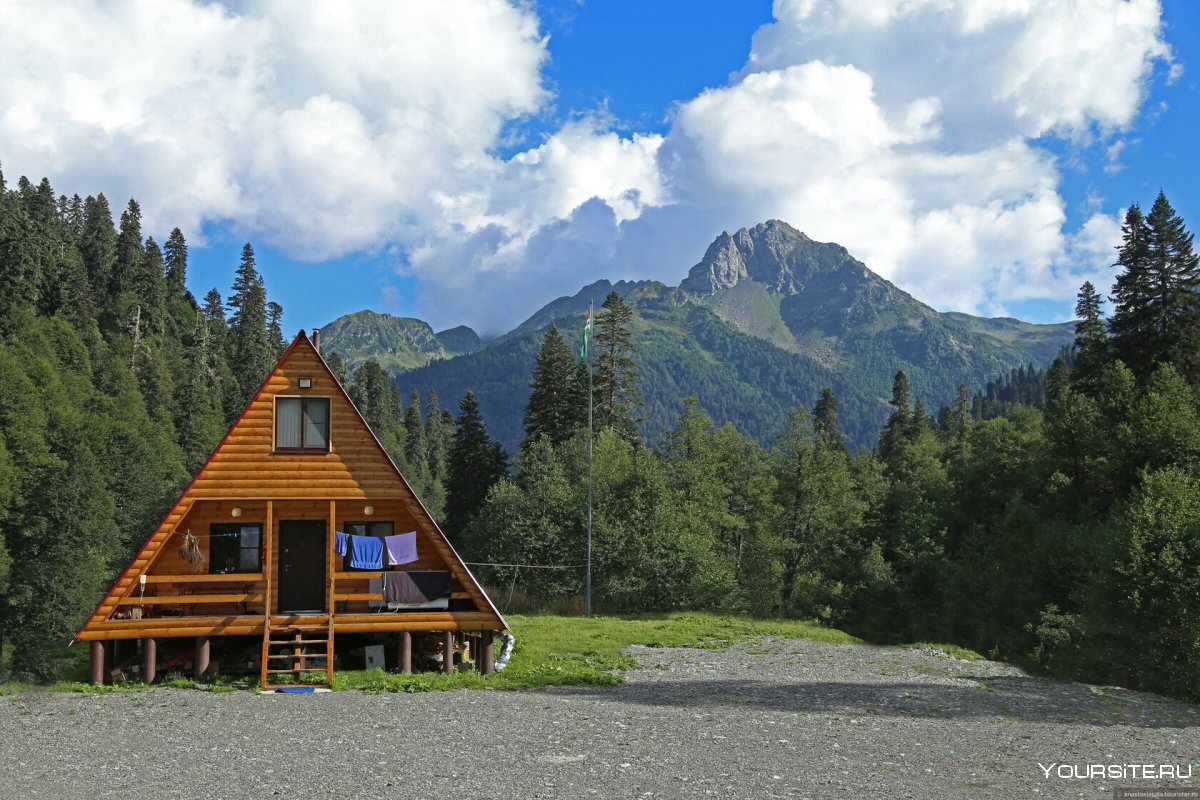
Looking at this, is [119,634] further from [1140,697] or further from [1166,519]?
[1166,519]

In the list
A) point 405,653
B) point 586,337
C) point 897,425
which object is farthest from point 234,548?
point 897,425

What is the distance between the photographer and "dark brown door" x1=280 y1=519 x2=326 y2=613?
2698 cm

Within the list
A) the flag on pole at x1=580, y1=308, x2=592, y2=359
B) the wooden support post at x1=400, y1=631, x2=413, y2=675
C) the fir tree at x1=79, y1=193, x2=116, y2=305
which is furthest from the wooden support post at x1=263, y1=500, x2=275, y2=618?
the fir tree at x1=79, y1=193, x2=116, y2=305

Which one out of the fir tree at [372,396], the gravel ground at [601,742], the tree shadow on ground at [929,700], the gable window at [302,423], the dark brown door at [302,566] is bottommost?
the tree shadow on ground at [929,700]

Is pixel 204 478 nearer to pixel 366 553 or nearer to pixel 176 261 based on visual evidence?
pixel 366 553

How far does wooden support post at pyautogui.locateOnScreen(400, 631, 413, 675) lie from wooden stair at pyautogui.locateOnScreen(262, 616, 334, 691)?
2.00 m

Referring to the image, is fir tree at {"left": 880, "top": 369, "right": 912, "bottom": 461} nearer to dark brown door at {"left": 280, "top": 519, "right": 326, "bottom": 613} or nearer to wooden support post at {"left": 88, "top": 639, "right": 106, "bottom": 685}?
dark brown door at {"left": 280, "top": 519, "right": 326, "bottom": 613}

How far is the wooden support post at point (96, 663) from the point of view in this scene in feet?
79.5

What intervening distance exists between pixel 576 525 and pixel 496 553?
18.7ft

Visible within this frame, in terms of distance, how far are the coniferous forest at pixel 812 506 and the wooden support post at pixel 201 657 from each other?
16.3 meters

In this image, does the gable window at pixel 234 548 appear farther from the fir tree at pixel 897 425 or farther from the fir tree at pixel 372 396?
the fir tree at pixel 372 396

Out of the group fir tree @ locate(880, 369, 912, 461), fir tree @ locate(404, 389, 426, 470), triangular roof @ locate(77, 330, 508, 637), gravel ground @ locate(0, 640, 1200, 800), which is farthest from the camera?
fir tree @ locate(404, 389, 426, 470)

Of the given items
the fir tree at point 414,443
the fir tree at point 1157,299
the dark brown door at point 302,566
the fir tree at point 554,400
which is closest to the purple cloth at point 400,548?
the dark brown door at point 302,566

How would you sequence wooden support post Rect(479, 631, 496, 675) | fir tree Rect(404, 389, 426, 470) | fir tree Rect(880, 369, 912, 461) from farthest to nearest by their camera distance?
fir tree Rect(404, 389, 426, 470) → fir tree Rect(880, 369, 912, 461) → wooden support post Rect(479, 631, 496, 675)
